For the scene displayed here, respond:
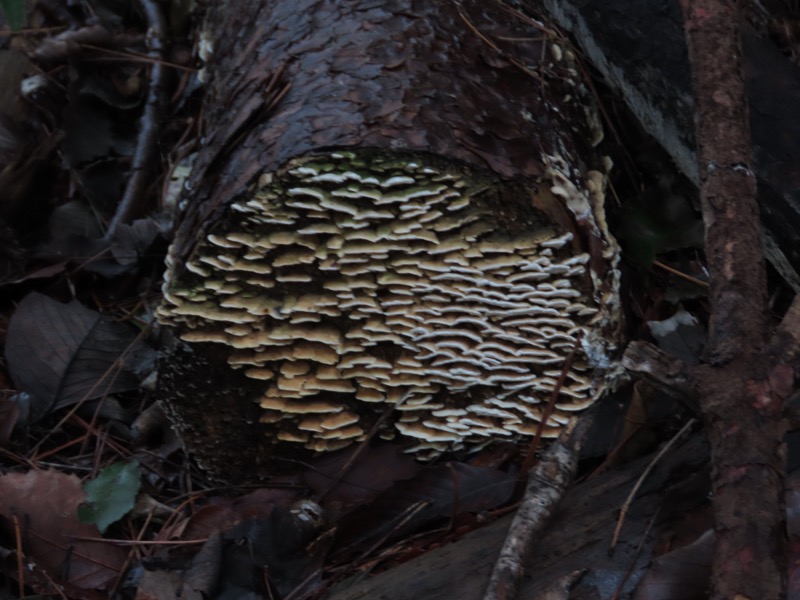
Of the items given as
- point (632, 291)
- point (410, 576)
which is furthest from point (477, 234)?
point (410, 576)

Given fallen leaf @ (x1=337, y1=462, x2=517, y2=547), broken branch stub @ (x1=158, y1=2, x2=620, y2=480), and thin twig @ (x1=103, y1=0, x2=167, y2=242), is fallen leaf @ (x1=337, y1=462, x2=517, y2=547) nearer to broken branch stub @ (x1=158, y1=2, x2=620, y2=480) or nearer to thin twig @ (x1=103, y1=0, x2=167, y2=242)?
broken branch stub @ (x1=158, y1=2, x2=620, y2=480)

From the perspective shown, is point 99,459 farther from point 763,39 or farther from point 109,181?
point 763,39

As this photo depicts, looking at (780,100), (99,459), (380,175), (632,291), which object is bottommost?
(99,459)

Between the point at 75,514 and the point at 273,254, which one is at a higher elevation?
the point at 273,254

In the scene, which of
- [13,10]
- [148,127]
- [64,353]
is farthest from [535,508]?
[148,127]

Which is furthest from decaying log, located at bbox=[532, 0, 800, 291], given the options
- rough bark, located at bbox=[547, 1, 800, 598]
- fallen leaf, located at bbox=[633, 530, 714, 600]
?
fallen leaf, located at bbox=[633, 530, 714, 600]
